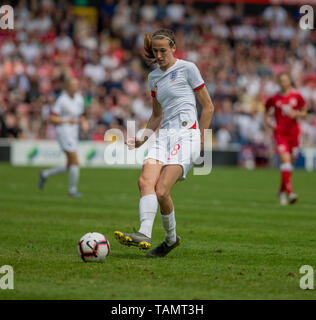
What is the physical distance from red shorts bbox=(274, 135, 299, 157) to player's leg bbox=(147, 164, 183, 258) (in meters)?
7.62

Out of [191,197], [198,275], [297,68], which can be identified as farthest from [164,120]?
[297,68]

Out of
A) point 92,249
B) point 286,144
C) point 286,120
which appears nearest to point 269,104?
point 286,120

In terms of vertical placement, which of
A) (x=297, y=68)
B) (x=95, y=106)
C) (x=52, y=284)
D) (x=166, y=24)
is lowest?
(x=52, y=284)

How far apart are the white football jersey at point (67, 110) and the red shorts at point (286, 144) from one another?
4858 millimetres

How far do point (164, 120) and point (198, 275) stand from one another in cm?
198

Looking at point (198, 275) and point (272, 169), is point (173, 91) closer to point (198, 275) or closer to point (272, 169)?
point (198, 275)

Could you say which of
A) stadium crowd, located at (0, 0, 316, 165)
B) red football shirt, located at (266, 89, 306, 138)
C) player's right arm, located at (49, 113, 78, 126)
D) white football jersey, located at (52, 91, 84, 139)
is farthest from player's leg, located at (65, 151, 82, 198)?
stadium crowd, located at (0, 0, 316, 165)

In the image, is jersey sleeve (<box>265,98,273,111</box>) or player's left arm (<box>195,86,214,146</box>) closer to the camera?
player's left arm (<box>195,86,214,146</box>)

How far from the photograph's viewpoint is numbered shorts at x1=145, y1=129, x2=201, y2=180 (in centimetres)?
745

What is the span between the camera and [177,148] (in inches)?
294

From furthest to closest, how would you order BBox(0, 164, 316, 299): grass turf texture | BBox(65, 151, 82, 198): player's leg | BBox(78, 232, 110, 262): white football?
BBox(65, 151, 82, 198): player's leg, BBox(78, 232, 110, 262): white football, BBox(0, 164, 316, 299): grass turf texture

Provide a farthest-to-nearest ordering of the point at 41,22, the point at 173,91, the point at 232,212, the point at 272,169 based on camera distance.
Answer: the point at 41,22
the point at 272,169
the point at 232,212
the point at 173,91

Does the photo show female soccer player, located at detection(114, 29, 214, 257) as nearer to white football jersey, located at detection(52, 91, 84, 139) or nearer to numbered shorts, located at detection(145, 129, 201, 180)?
numbered shorts, located at detection(145, 129, 201, 180)

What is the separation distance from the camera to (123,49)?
106 feet
